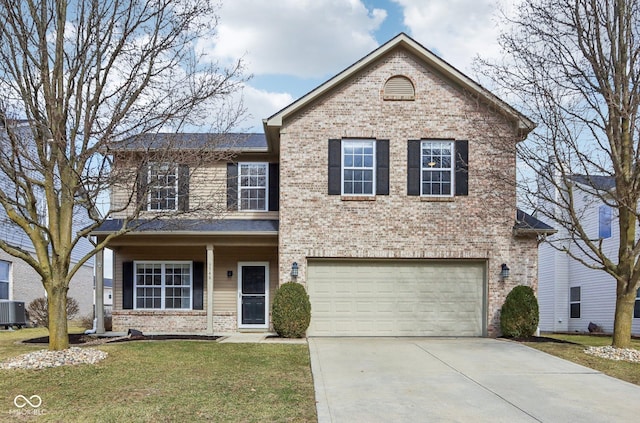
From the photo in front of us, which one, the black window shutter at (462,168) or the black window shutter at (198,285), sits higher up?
the black window shutter at (462,168)

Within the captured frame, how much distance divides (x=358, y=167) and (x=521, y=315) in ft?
18.7

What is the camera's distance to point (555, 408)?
25.2 feet

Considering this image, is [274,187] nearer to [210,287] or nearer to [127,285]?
[210,287]

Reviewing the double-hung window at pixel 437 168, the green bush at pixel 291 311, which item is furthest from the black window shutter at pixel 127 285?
the double-hung window at pixel 437 168

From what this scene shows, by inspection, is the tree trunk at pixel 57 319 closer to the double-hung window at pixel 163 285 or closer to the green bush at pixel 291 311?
the green bush at pixel 291 311

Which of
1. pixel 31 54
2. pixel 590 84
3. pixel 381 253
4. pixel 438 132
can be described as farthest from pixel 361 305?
pixel 31 54

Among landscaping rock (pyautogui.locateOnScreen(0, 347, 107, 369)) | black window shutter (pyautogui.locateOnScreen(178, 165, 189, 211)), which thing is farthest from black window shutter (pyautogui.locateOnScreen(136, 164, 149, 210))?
landscaping rock (pyautogui.locateOnScreen(0, 347, 107, 369))

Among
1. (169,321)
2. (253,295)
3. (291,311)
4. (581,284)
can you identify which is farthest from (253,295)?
(581,284)

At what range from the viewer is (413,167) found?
50.1 feet

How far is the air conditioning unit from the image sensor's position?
70.6ft

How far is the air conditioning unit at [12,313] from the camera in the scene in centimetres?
2152

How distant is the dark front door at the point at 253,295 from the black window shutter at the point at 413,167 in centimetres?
523

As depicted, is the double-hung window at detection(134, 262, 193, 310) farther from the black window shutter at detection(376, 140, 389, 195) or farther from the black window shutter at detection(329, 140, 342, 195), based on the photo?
the black window shutter at detection(376, 140, 389, 195)

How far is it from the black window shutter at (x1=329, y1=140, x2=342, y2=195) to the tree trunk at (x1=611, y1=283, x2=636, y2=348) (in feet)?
23.4
